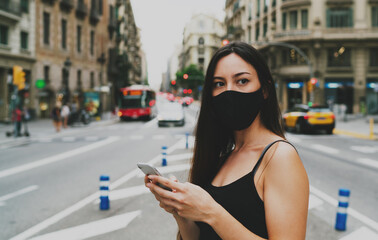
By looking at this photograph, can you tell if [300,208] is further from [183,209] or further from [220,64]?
[220,64]

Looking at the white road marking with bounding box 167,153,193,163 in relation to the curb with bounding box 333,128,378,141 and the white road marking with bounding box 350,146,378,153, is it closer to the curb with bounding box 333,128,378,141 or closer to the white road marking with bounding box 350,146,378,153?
the white road marking with bounding box 350,146,378,153

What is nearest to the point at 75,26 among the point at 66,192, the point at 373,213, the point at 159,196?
the point at 66,192

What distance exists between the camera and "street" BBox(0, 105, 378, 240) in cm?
532

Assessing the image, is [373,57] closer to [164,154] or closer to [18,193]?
[164,154]

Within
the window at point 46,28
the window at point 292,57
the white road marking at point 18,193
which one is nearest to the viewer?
the white road marking at point 18,193

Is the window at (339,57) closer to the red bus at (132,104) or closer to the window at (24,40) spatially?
the red bus at (132,104)

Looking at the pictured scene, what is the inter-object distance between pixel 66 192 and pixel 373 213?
5.65 meters

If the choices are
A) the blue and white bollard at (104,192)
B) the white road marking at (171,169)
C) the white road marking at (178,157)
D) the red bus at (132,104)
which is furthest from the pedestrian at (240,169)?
the red bus at (132,104)

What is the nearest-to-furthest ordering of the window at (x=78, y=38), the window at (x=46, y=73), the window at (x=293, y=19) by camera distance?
the window at (x=46, y=73) → the window at (x=293, y=19) → the window at (x=78, y=38)

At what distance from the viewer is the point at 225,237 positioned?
5.36 ft

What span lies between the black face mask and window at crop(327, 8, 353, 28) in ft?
134

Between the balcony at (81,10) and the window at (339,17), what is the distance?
86.4 feet

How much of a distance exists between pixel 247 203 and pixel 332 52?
4064 centimetres

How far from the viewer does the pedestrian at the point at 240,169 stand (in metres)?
1.60
